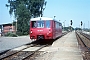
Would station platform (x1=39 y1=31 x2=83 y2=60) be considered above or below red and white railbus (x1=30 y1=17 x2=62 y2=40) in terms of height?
below

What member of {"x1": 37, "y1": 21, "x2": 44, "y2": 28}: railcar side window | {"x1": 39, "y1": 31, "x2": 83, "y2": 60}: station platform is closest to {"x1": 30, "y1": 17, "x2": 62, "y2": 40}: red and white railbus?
{"x1": 37, "y1": 21, "x2": 44, "y2": 28}: railcar side window

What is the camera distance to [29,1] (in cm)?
6844

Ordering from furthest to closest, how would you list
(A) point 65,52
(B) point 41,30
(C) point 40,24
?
(C) point 40,24 → (B) point 41,30 → (A) point 65,52

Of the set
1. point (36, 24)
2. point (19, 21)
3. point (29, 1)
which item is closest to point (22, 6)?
point (19, 21)

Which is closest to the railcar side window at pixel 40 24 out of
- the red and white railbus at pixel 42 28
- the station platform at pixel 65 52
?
the red and white railbus at pixel 42 28

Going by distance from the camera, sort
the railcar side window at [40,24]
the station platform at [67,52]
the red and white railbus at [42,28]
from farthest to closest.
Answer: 1. the railcar side window at [40,24]
2. the red and white railbus at [42,28]
3. the station platform at [67,52]

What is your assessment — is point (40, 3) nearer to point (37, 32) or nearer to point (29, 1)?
point (29, 1)

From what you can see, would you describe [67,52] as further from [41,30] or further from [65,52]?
[41,30]

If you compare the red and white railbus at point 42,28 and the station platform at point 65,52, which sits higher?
the red and white railbus at point 42,28

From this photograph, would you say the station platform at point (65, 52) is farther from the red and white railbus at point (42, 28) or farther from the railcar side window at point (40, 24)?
the railcar side window at point (40, 24)

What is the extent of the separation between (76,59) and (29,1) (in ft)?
191

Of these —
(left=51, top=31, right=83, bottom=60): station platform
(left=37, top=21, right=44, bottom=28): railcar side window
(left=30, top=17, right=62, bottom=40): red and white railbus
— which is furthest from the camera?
(left=37, top=21, right=44, bottom=28): railcar side window

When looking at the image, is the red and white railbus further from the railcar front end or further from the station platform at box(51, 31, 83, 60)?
the station platform at box(51, 31, 83, 60)

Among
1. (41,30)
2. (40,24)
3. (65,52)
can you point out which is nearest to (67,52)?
(65,52)
